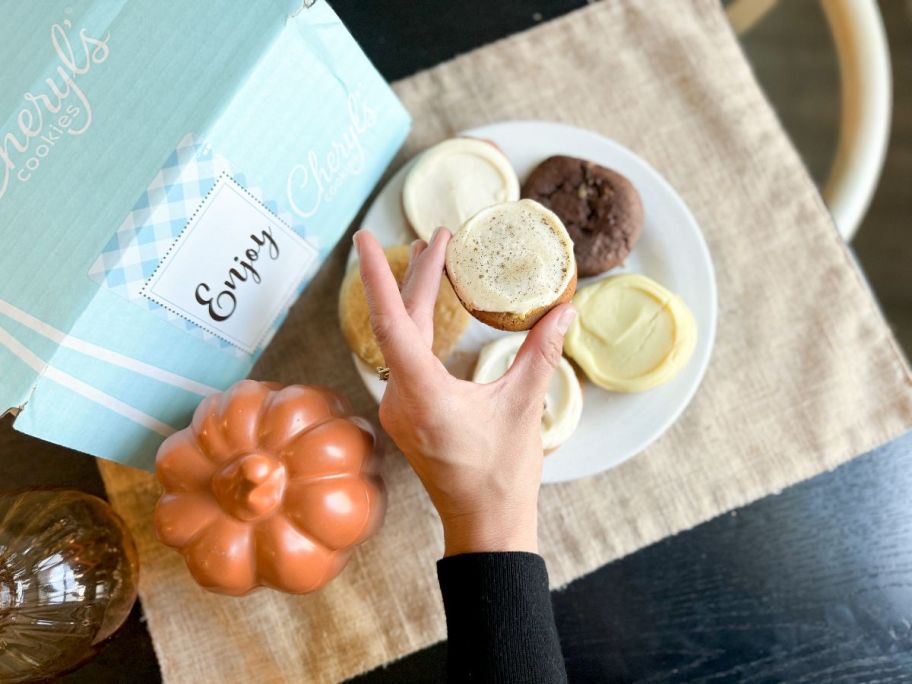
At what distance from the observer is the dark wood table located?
37.5 inches

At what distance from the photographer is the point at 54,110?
26.5 inches

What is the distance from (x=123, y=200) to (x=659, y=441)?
0.71 meters

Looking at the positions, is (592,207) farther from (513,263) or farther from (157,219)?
(157,219)

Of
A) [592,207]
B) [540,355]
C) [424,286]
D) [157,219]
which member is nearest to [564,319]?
[540,355]

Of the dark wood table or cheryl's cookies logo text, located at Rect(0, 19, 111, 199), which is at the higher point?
cheryl's cookies logo text, located at Rect(0, 19, 111, 199)

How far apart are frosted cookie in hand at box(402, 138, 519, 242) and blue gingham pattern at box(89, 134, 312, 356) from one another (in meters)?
0.28

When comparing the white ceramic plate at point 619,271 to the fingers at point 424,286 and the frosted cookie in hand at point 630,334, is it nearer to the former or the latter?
the frosted cookie in hand at point 630,334

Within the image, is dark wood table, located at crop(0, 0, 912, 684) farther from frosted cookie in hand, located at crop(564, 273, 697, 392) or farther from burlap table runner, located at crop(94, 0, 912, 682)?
frosted cookie in hand, located at crop(564, 273, 697, 392)

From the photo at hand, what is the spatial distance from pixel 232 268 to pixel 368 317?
0.18 metres

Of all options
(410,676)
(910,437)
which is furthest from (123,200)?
(910,437)

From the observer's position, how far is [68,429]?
73 centimetres

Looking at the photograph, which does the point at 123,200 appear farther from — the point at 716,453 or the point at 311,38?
the point at 716,453

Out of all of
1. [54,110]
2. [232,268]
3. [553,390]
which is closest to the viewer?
[54,110]

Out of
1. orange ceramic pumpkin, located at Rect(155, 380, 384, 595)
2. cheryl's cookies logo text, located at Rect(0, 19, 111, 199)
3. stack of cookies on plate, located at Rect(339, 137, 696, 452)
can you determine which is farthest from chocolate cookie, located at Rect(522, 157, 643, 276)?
cheryl's cookies logo text, located at Rect(0, 19, 111, 199)
